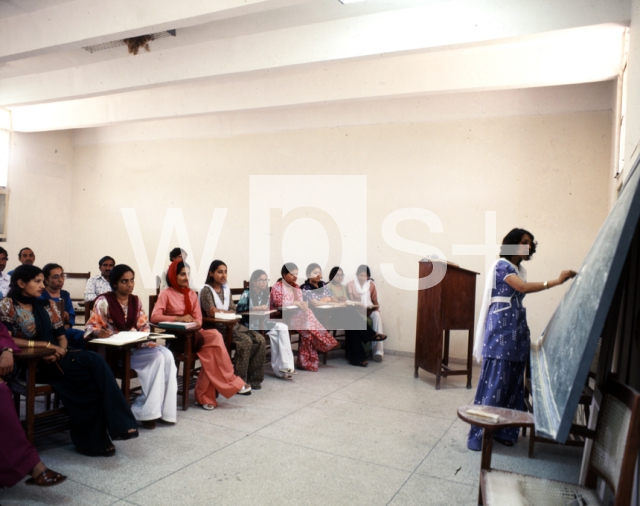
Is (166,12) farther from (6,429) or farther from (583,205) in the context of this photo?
(583,205)

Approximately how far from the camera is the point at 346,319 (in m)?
6.07

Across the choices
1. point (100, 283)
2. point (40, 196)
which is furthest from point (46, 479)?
point (40, 196)

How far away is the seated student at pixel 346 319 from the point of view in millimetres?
5762

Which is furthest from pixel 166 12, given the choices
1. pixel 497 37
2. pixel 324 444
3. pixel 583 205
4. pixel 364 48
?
pixel 583 205

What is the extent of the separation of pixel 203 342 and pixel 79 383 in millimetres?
1207

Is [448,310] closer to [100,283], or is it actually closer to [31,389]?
[31,389]

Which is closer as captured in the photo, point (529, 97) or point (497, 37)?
point (497, 37)

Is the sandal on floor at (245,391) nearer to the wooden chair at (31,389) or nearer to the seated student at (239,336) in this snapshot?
the seated student at (239,336)

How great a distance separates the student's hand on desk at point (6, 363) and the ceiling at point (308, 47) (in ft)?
8.96

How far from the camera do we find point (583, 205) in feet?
17.8

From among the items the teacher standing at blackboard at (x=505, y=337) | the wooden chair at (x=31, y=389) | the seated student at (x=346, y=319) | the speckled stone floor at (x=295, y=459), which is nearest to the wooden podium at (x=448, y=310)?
the speckled stone floor at (x=295, y=459)

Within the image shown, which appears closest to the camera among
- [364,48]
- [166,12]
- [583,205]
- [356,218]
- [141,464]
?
[141,464]

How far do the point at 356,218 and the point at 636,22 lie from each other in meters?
3.90

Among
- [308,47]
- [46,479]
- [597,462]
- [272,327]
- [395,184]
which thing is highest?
[308,47]
